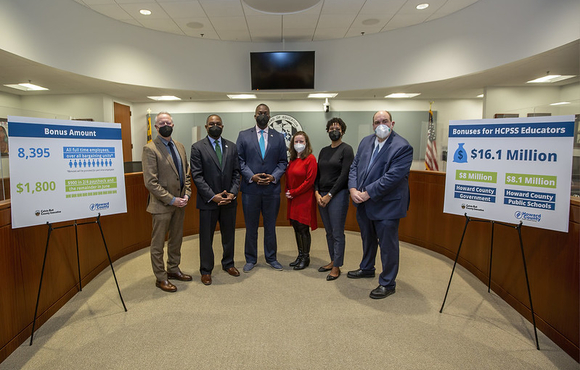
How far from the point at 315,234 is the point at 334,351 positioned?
129 inches

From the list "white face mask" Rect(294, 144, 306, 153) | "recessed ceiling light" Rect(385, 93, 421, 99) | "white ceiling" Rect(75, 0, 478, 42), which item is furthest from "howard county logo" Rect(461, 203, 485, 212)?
"recessed ceiling light" Rect(385, 93, 421, 99)

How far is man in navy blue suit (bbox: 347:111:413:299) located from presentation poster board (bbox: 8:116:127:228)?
2.28m

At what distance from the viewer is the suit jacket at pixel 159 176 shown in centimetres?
295

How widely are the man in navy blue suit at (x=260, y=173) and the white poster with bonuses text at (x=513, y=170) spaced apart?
1846 millimetres

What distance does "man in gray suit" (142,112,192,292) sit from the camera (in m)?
2.96

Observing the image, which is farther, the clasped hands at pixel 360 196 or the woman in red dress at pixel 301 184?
the woman in red dress at pixel 301 184

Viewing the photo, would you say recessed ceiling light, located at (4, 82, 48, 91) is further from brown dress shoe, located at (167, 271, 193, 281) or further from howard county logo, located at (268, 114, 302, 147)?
brown dress shoe, located at (167, 271, 193, 281)

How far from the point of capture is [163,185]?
10.0ft

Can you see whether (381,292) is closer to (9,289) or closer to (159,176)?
(159,176)

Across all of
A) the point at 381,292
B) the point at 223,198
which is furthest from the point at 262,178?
the point at 381,292

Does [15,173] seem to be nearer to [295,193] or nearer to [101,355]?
[101,355]

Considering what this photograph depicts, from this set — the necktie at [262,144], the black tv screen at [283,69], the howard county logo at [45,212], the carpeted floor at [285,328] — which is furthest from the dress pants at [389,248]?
the black tv screen at [283,69]

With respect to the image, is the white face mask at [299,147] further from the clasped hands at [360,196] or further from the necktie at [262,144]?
the clasped hands at [360,196]

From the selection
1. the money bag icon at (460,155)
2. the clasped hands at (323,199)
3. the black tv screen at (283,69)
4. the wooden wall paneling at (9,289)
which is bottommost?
the wooden wall paneling at (9,289)
